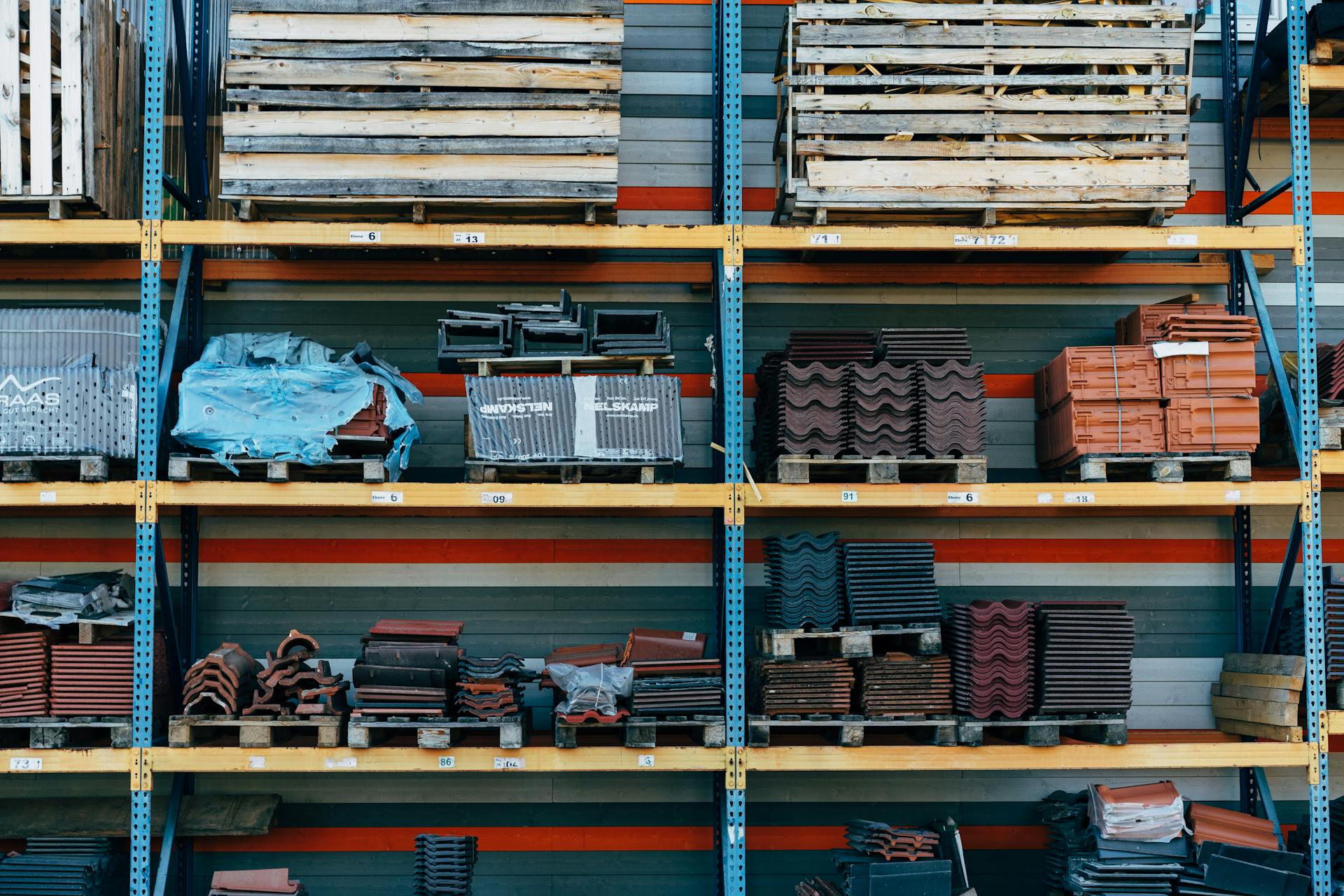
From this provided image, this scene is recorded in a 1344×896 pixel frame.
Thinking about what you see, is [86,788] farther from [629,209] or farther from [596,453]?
[629,209]

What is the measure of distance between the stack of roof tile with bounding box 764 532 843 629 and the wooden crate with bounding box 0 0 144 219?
539cm

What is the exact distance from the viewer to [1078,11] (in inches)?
334

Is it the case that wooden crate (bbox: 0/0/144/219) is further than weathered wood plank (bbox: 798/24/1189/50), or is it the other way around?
weathered wood plank (bbox: 798/24/1189/50)

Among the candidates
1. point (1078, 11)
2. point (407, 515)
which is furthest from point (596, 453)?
point (1078, 11)

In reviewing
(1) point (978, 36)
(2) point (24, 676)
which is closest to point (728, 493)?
(1) point (978, 36)

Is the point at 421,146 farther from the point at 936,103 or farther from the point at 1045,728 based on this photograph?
the point at 1045,728

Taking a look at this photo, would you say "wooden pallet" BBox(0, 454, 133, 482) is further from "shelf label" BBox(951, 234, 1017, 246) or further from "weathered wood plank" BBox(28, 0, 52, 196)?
"shelf label" BBox(951, 234, 1017, 246)

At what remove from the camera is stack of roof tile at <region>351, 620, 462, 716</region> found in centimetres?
798

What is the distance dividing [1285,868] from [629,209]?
22.0ft

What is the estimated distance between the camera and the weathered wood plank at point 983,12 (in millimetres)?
8430

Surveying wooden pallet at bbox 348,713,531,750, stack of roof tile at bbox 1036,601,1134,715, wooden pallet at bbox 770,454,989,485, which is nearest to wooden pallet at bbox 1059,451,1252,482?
wooden pallet at bbox 770,454,989,485

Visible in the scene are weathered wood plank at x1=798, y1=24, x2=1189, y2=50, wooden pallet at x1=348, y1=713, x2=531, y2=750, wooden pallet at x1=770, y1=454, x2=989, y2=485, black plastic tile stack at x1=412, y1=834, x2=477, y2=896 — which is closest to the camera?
black plastic tile stack at x1=412, y1=834, x2=477, y2=896

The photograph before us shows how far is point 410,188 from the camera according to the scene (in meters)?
8.15

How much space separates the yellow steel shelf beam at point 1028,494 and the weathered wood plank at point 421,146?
2609 millimetres
